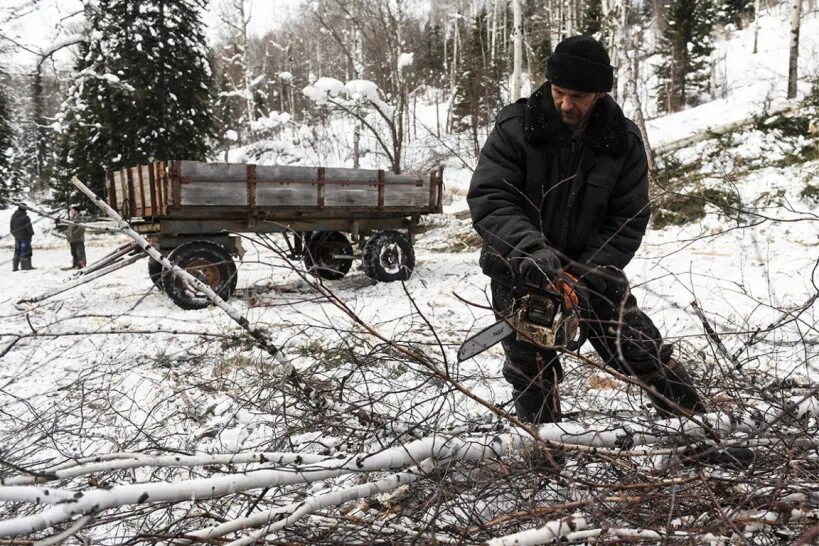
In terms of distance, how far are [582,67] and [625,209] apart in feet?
2.21

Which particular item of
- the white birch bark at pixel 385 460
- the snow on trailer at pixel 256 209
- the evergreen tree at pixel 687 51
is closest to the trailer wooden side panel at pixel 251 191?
the snow on trailer at pixel 256 209

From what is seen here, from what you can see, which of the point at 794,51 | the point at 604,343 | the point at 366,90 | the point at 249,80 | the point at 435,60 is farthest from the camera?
the point at 435,60

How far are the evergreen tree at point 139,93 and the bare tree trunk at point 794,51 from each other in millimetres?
17572

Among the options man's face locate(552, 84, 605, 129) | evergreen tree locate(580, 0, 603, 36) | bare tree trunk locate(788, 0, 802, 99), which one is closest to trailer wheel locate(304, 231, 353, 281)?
man's face locate(552, 84, 605, 129)

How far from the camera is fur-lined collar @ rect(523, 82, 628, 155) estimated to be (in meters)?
2.35

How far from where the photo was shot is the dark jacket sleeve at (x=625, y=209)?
2459mm

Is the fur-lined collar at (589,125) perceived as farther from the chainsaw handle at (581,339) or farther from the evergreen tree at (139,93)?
the evergreen tree at (139,93)

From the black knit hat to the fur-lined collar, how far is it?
109 millimetres

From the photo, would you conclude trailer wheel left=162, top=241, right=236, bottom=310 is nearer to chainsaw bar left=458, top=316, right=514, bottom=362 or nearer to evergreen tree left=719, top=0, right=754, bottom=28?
chainsaw bar left=458, top=316, right=514, bottom=362

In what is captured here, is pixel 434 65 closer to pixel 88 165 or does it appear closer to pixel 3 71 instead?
pixel 88 165

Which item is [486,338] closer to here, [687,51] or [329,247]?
[329,247]

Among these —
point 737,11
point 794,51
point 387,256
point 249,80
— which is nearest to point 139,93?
point 249,80

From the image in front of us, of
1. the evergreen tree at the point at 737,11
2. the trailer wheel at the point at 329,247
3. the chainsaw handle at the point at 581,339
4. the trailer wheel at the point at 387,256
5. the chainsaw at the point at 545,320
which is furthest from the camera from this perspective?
the evergreen tree at the point at 737,11

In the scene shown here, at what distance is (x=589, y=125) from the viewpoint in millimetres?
2379
